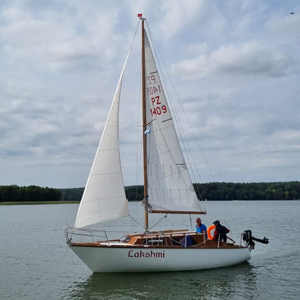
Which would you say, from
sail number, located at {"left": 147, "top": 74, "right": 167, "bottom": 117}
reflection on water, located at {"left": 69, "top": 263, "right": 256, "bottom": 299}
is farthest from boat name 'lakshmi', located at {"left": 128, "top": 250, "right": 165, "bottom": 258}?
sail number, located at {"left": 147, "top": 74, "right": 167, "bottom": 117}

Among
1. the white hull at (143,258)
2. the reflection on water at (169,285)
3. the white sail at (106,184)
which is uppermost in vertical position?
the white sail at (106,184)

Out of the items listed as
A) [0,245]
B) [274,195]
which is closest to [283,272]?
[0,245]

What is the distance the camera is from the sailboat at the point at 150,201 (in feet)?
56.9

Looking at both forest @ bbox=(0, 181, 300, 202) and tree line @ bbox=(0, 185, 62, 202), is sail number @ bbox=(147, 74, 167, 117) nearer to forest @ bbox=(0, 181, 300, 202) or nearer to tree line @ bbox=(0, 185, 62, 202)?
forest @ bbox=(0, 181, 300, 202)

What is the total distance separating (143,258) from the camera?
17.6 metres

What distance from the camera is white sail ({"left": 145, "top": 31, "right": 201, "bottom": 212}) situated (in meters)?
19.1

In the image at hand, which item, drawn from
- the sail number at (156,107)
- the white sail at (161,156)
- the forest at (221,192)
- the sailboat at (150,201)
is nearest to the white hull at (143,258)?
the sailboat at (150,201)

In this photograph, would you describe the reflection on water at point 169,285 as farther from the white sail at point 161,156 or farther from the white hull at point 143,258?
the white sail at point 161,156

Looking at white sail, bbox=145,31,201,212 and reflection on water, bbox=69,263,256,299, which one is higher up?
white sail, bbox=145,31,201,212

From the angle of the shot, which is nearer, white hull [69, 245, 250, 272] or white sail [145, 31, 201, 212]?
white hull [69, 245, 250, 272]

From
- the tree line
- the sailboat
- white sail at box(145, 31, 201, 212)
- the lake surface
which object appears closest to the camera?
the lake surface

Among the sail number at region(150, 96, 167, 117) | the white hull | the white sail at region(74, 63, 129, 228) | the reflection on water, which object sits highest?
the sail number at region(150, 96, 167, 117)

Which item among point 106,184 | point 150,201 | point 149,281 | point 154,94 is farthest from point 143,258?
point 154,94

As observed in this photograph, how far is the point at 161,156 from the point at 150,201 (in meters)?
2.10
